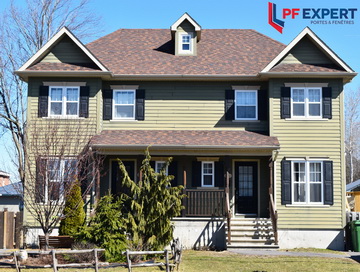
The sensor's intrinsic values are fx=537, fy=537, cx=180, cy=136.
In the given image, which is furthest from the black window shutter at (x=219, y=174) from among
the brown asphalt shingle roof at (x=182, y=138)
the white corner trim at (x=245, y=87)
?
the white corner trim at (x=245, y=87)

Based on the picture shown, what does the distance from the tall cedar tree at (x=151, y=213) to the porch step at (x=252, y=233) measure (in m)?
3.58

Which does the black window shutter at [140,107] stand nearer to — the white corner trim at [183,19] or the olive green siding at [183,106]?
the olive green siding at [183,106]

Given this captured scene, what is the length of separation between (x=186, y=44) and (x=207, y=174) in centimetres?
628

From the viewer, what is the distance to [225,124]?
23484 millimetres

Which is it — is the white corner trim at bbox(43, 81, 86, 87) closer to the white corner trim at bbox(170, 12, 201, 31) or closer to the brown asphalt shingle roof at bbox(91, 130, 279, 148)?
the brown asphalt shingle roof at bbox(91, 130, 279, 148)

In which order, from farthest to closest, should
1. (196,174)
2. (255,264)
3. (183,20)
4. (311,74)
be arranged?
(183,20), (196,174), (311,74), (255,264)

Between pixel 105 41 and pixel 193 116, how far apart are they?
251 inches

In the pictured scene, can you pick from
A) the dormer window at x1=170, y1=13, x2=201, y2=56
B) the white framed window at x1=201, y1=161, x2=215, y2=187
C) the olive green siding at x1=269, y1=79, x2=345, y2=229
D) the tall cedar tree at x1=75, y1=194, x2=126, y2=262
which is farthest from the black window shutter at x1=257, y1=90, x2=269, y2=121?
the tall cedar tree at x1=75, y1=194, x2=126, y2=262

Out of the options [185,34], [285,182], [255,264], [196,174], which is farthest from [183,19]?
[255,264]

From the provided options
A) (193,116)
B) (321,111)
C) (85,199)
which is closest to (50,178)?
(85,199)

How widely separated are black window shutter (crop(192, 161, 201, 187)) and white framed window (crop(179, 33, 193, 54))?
17.8ft

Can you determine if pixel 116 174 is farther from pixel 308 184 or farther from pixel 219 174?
pixel 308 184

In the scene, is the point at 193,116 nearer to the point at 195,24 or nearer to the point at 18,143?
the point at 195,24

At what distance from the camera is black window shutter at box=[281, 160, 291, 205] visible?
22.0 metres
